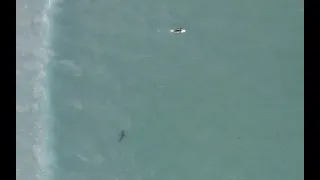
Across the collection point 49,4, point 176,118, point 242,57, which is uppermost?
point 49,4

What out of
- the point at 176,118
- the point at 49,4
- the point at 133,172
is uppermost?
the point at 49,4

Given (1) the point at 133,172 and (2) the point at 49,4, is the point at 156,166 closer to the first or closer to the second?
(1) the point at 133,172

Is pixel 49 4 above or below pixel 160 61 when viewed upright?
above
